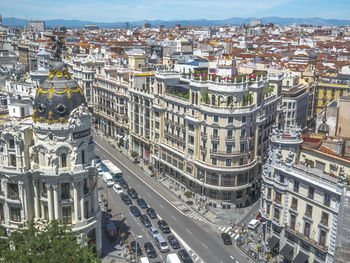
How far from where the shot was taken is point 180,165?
352ft

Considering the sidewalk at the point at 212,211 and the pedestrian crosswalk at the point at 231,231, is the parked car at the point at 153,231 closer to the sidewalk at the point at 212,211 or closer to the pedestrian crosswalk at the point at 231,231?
the sidewalk at the point at 212,211

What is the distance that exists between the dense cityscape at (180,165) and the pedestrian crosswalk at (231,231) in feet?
1.32

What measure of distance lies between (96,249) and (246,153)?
44.2 metres

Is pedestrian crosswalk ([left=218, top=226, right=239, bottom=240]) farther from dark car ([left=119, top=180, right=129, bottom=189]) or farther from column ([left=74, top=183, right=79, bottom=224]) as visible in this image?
column ([left=74, top=183, right=79, bottom=224])

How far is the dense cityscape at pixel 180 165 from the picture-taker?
6575cm

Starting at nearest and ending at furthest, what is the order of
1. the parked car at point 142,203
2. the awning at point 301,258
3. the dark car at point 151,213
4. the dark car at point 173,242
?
the awning at point 301,258 → the dark car at point 173,242 → the dark car at point 151,213 → the parked car at point 142,203

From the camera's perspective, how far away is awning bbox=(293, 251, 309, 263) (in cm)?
6764

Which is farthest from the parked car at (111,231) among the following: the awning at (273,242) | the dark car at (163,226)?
the awning at (273,242)

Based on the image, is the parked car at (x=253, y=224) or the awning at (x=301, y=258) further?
the parked car at (x=253, y=224)

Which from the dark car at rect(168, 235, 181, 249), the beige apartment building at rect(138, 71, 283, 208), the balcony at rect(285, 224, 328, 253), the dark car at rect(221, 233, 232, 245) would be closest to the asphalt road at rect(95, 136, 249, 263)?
the dark car at rect(221, 233, 232, 245)

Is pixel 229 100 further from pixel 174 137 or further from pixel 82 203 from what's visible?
pixel 82 203

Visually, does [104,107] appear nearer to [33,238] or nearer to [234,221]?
[234,221]

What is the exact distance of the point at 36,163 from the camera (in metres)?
67.7

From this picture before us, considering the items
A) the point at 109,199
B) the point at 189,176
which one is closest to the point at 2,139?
the point at 109,199
